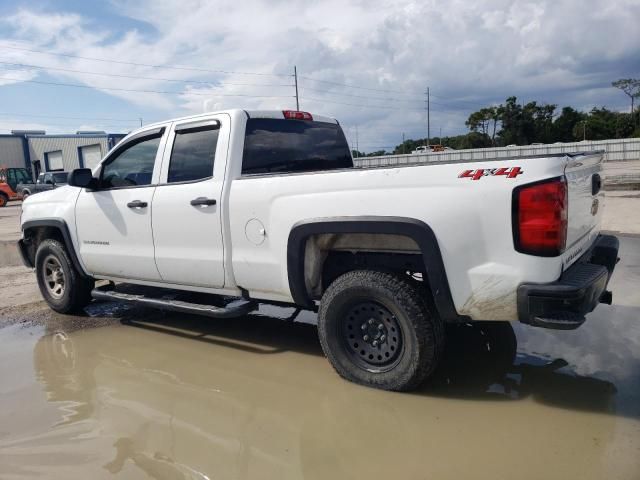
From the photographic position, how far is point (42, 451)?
3.17 meters

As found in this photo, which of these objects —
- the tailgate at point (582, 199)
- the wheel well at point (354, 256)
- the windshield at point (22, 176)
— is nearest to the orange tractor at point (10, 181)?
the windshield at point (22, 176)

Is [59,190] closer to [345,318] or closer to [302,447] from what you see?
[345,318]

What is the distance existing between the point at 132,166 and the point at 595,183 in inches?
159

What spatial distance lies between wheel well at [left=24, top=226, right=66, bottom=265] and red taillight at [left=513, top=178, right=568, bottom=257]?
4859 mm

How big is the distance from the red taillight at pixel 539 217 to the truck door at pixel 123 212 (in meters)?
3.19

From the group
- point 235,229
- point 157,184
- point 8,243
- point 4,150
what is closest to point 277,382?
point 235,229

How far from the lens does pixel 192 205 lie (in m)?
4.47

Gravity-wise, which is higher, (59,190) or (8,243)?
(59,190)

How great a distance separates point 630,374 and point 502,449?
146 cm

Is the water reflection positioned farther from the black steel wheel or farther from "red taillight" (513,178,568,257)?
"red taillight" (513,178,568,257)

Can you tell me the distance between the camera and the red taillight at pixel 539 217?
9.96ft

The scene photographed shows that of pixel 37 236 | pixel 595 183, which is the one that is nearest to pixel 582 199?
pixel 595 183

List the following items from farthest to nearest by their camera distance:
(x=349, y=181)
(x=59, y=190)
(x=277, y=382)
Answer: (x=59, y=190), (x=277, y=382), (x=349, y=181)

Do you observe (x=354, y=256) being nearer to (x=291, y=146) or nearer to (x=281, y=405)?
(x=281, y=405)
